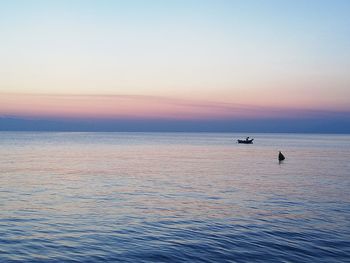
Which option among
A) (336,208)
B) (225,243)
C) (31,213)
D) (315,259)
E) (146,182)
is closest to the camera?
(315,259)

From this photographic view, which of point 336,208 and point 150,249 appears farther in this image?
point 336,208

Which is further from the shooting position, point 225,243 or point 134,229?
point 134,229

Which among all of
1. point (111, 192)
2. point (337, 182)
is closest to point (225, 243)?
point (111, 192)

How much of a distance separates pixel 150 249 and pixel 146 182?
25.7 meters

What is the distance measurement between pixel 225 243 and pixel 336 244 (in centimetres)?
578

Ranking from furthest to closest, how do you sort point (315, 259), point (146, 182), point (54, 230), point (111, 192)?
point (146, 182) < point (111, 192) < point (54, 230) < point (315, 259)

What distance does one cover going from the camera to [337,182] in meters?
45.7

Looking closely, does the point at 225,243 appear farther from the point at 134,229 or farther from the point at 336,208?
the point at 336,208

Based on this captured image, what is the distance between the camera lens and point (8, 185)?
39.2 metres

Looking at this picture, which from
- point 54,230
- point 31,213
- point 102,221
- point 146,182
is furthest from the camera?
point 146,182

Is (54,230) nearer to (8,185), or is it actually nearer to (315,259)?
(315,259)

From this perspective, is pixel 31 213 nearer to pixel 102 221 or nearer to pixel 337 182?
pixel 102 221

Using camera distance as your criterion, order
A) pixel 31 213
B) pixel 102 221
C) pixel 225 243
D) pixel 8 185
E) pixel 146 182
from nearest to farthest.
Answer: pixel 225 243
pixel 102 221
pixel 31 213
pixel 8 185
pixel 146 182

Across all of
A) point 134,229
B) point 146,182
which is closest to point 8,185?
point 146,182
